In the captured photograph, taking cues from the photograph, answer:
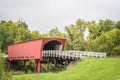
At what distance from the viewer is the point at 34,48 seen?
2454 inches

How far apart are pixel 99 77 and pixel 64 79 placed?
451cm

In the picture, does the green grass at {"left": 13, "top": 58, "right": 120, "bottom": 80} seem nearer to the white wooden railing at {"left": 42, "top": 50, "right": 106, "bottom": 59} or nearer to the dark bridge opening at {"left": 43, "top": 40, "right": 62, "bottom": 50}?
the white wooden railing at {"left": 42, "top": 50, "right": 106, "bottom": 59}

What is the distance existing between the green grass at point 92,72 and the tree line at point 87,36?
25934mm

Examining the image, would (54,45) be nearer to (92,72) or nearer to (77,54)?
(77,54)

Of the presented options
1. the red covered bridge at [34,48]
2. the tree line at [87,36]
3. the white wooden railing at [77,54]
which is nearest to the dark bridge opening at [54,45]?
the red covered bridge at [34,48]

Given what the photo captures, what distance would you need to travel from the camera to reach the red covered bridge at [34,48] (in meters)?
60.5

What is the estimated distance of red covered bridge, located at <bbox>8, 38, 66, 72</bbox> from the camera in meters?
60.5

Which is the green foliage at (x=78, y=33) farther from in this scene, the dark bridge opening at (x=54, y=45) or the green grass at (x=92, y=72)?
the green grass at (x=92, y=72)

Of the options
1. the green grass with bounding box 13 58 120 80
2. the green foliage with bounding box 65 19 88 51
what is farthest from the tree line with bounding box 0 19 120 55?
the green grass with bounding box 13 58 120 80

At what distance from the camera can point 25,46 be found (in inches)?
2613

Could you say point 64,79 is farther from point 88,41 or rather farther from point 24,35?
point 24,35

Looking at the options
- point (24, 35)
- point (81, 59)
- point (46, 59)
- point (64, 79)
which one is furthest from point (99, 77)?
point (24, 35)

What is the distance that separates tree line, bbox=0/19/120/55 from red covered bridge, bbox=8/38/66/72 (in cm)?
1161

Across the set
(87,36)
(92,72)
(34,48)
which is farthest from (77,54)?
(87,36)
